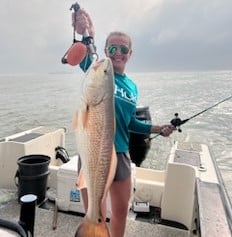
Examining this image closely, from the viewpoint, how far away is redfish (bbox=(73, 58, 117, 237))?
1.15 metres

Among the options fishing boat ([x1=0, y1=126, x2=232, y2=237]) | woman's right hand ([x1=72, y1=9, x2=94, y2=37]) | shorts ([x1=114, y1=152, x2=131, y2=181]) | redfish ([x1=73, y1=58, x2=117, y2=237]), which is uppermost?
woman's right hand ([x1=72, y1=9, x2=94, y2=37])

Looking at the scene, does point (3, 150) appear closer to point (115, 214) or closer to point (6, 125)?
point (115, 214)

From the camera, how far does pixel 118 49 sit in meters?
1.71

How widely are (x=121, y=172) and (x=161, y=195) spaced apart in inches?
63.8

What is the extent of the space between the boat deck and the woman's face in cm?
179

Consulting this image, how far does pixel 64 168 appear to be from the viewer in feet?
10.3

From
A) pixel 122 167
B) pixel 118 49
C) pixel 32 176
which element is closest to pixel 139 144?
pixel 32 176

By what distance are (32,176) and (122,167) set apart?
1.68 metres

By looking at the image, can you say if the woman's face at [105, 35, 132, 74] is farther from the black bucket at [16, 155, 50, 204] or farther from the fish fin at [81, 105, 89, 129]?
the black bucket at [16, 155, 50, 204]

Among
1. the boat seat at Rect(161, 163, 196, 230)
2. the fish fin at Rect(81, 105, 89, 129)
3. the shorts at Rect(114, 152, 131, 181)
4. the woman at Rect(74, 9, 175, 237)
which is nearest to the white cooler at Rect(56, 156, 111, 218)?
the boat seat at Rect(161, 163, 196, 230)

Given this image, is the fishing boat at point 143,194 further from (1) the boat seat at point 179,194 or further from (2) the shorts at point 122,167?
(2) the shorts at point 122,167

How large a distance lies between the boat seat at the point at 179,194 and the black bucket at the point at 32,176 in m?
1.32

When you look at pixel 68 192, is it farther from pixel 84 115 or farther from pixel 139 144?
pixel 84 115

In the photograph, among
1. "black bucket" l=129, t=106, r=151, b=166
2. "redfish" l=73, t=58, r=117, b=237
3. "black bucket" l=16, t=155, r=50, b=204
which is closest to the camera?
"redfish" l=73, t=58, r=117, b=237
